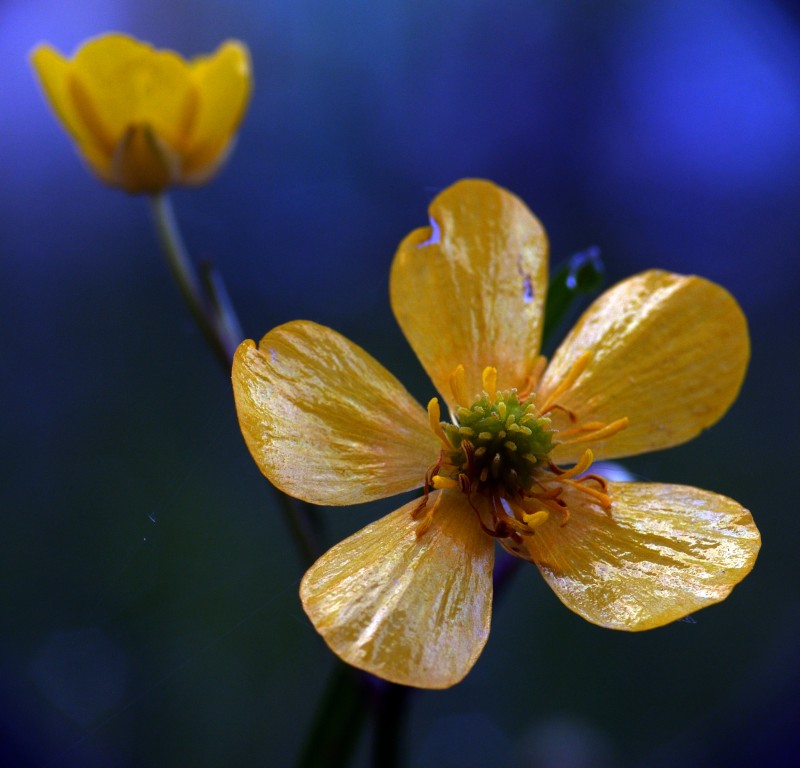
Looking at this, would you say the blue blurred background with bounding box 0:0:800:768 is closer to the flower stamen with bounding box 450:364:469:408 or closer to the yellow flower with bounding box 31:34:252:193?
the yellow flower with bounding box 31:34:252:193

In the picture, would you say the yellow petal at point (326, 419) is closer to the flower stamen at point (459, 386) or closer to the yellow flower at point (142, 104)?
the flower stamen at point (459, 386)

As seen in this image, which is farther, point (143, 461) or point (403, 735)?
point (143, 461)

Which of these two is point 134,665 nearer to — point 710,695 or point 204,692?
point 204,692

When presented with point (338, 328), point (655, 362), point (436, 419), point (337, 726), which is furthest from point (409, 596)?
point (338, 328)

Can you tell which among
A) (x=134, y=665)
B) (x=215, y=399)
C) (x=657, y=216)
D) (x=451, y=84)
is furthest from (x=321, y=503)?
(x=451, y=84)

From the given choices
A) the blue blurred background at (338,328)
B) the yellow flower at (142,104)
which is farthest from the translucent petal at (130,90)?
the blue blurred background at (338,328)

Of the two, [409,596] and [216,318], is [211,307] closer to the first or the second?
[216,318]
